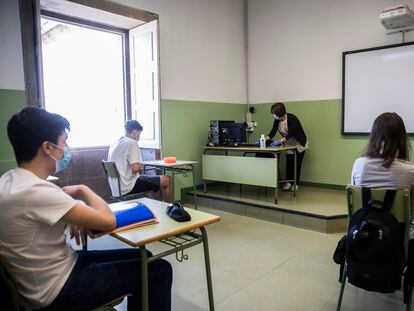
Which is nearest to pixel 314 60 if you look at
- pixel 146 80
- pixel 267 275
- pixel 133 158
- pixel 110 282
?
pixel 146 80

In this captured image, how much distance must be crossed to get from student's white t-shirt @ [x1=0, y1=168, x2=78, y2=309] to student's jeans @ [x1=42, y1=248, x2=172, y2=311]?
53 mm

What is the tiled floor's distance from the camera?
212 centimetres

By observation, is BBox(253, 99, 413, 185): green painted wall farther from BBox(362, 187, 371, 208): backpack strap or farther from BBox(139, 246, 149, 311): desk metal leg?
BBox(139, 246, 149, 311): desk metal leg

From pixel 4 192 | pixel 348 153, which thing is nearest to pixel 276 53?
pixel 348 153

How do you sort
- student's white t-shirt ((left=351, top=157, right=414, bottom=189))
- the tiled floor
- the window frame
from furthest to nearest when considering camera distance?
the window frame
the tiled floor
student's white t-shirt ((left=351, top=157, right=414, bottom=189))

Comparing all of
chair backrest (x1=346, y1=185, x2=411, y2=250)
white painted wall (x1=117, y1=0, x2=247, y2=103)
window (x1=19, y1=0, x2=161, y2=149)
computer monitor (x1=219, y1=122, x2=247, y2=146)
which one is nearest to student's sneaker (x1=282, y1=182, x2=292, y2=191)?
computer monitor (x1=219, y1=122, x2=247, y2=146)

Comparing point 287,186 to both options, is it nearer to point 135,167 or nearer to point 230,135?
point 230,135

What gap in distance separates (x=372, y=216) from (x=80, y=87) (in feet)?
12.5

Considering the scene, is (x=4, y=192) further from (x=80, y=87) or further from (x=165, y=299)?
(x=80, y=87)

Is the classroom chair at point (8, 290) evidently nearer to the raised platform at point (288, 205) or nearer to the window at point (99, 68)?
the window at point (99, 68)

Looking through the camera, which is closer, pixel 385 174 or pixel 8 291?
pixel 8 291

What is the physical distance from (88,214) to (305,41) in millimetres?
4880

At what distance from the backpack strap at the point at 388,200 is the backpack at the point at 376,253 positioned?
0.18ft

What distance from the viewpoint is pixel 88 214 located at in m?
1.21
